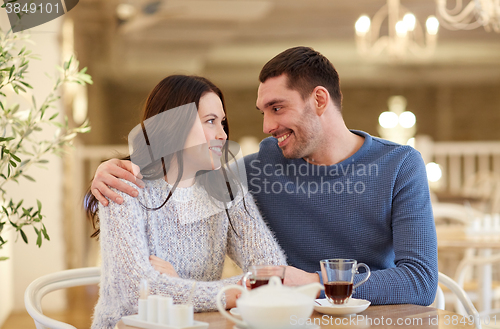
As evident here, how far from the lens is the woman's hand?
111cm

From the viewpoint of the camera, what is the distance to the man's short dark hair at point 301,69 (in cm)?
148

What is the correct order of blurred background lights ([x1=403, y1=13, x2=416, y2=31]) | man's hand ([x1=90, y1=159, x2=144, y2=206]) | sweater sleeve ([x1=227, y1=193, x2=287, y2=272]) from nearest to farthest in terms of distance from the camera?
man's hand ([x1=90, y1=159, x2=144, y2=206]) < sweater sleeve ([x1=227, y1=193, x2=287, y2=272]) < blurred background lights ([x1=403, y1=13, x2=416, y2=31])

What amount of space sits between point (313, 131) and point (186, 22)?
4.37m

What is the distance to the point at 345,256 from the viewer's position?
1.39 meters

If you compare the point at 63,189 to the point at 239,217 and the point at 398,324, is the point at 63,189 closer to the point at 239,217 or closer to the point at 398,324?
the point at 239,217

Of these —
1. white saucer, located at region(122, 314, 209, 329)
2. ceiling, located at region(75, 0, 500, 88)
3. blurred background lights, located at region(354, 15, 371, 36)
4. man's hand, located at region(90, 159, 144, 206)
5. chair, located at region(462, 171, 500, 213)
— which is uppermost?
ceiling, located at region(75, 0, 500, 88)

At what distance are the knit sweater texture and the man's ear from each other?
0.36 m

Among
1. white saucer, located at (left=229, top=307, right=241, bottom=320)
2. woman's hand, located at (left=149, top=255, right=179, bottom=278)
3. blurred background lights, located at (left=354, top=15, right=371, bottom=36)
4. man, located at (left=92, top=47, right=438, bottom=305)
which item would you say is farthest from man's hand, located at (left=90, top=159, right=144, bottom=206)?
blurred background lights, located at (left=354, top=15, right=371, bottom=36)

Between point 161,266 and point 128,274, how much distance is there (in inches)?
3.1

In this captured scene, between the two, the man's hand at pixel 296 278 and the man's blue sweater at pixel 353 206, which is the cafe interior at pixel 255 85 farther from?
the man's hand at pixel 296 278

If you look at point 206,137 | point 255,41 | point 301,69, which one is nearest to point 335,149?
point 301,69

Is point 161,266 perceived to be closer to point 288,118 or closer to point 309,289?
point 309,289

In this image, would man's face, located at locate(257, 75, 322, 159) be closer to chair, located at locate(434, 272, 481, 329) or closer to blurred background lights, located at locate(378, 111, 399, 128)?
chair, located at locate(434, 272, 481, 329)

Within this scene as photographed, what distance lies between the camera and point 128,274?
107cm
